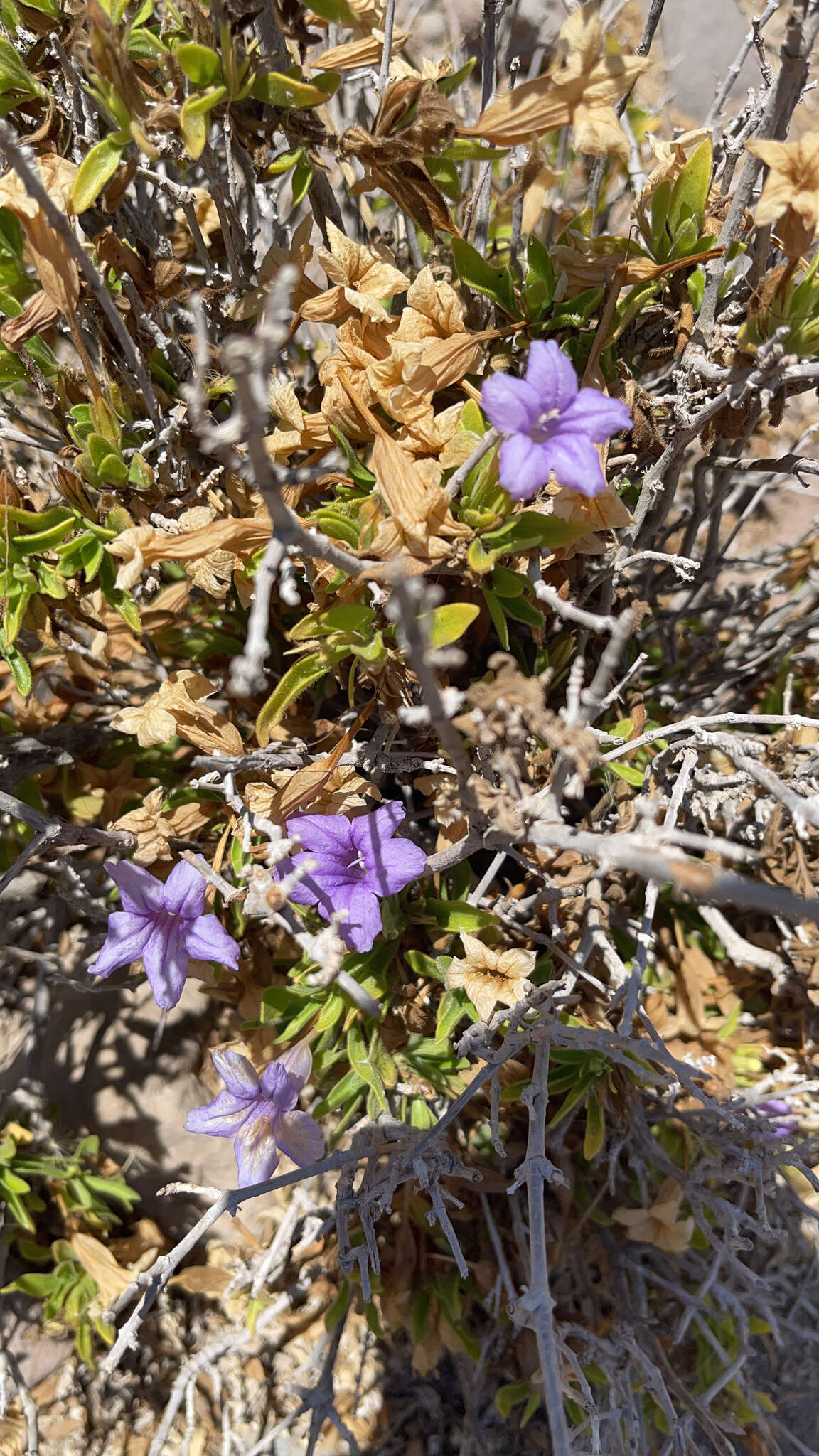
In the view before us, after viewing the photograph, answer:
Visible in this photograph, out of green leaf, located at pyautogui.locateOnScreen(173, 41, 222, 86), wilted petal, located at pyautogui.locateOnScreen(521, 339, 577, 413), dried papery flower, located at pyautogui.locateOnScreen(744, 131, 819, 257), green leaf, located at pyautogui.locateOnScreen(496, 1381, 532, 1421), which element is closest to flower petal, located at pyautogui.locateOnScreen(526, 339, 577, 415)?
wilted petal, located at pyautogui.locateOnScreen(521, 339, 577, 413)

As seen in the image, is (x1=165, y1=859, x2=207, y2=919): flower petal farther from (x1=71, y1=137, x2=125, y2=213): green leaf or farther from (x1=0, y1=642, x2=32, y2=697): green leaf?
(x1=71, y1=137, x2=125, y2=213): green leaf

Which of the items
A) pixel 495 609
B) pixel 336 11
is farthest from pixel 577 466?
pixel 336 11

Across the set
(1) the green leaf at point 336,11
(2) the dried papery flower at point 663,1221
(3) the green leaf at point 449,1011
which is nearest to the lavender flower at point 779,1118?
(2) the dried papery flower at point 663,1221

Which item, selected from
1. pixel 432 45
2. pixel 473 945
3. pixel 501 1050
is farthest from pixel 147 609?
pixel 432 45

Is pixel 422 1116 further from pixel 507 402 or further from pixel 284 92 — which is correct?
pixel 284 92

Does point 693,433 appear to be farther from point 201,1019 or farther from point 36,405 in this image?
point 201,1019

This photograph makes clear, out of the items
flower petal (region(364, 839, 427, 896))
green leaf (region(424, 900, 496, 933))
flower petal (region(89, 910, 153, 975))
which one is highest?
flower petal (region(364, 839, 427, 896))
